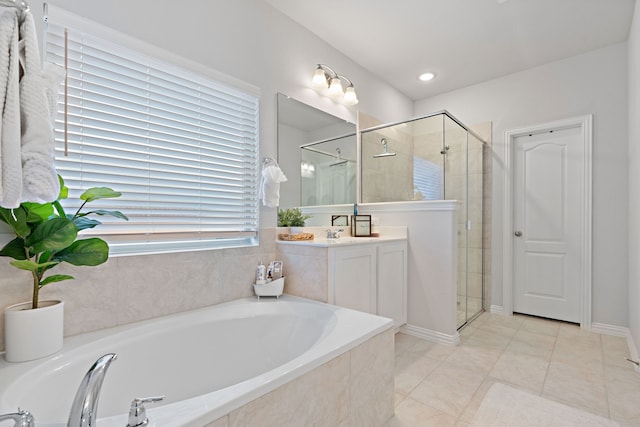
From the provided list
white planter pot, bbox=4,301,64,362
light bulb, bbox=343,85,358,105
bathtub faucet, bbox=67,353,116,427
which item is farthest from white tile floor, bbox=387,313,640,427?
light bulb, bbox=343,85,358,105

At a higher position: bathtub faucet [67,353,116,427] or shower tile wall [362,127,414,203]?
shower tile wall [362,127,414,203]

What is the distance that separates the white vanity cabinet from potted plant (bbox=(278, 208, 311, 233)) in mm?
507

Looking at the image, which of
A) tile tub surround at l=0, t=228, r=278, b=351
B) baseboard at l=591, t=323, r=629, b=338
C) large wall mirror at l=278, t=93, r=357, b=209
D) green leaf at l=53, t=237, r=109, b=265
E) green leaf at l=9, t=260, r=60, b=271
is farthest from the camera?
baseboard at l=591, t=323, r=629, b=338

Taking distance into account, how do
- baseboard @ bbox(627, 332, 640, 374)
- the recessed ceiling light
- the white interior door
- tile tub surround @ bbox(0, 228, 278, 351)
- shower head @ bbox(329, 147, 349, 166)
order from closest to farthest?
tile tub surround @ bbox(0, 228, 278, 351) < baseboard @ bbox(627, 332, 640, 374) < shower head @ bbox(329, 147, 349, 166) < the white interior door < the recessed ceiling light

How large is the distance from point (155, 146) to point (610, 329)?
13.0 feet

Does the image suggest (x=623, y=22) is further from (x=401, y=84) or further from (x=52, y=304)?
(x=52, y=304)

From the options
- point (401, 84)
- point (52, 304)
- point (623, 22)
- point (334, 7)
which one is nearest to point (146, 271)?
point (52, 304)

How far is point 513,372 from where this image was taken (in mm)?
2078

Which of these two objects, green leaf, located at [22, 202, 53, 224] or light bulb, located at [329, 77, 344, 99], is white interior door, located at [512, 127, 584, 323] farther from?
green leaf, located at [22, 202, 53, 224]

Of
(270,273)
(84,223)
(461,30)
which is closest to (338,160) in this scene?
(270,273)

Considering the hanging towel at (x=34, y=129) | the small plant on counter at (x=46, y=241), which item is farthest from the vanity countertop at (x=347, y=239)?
the hanging towel at (x=34, y=129)

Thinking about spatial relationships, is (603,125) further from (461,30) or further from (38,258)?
(38,258)

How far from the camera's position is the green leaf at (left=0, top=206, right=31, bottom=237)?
1.16m

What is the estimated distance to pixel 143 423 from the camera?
0.78 m
